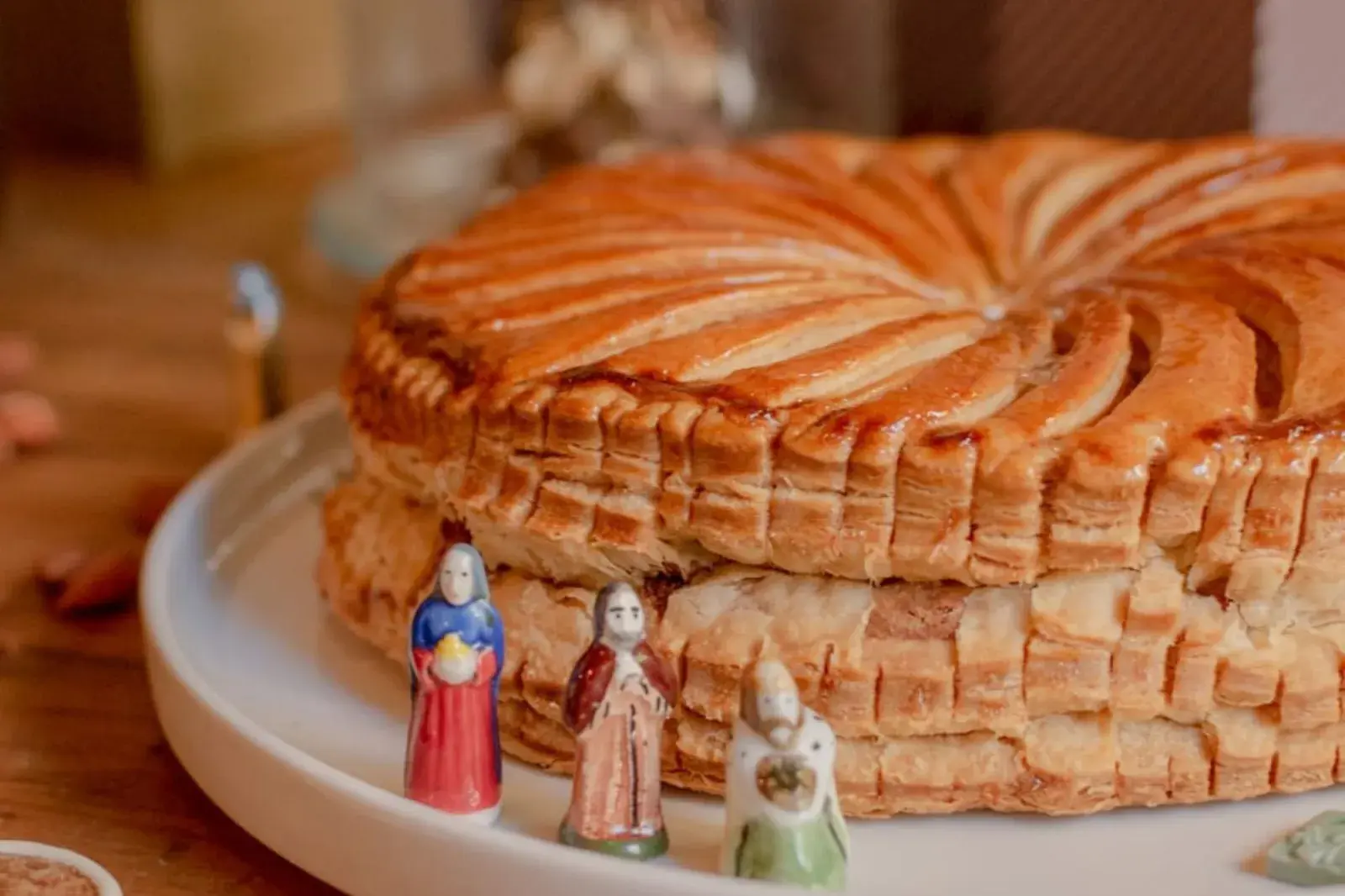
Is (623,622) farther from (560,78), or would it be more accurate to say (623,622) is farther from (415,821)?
(560,78)

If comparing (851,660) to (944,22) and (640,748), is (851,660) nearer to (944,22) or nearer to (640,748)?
(640,748)

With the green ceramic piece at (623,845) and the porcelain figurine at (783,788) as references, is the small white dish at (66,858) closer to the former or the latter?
the green ceramic piece at (623,845)

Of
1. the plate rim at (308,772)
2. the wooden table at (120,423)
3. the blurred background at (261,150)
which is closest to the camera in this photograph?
the plate rim at (308,772)

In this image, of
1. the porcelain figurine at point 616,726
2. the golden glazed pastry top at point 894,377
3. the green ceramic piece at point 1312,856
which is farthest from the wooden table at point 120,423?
the green ceramic piece at point 1312,856

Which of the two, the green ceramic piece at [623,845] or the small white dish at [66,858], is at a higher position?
the green ceramic piece at [623,845]

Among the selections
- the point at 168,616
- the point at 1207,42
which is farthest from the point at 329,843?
the point at 1207,42

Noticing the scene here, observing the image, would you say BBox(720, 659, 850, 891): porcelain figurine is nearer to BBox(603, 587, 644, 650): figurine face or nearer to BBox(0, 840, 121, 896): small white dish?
BBox(603, 587, 644, 650): figurine face

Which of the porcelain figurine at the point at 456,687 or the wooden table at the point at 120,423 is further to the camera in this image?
the wooden table at the point at 120,423
